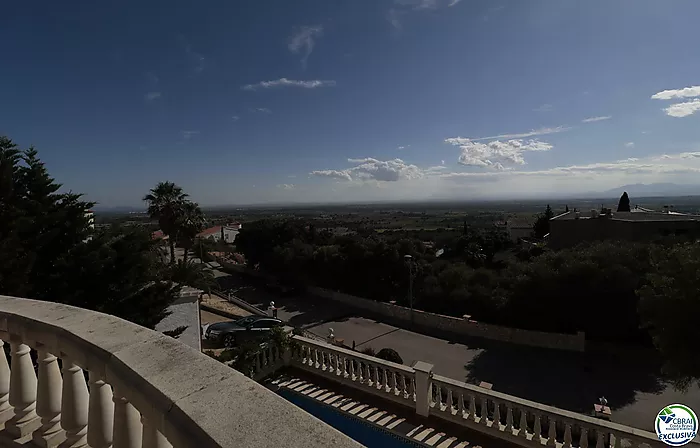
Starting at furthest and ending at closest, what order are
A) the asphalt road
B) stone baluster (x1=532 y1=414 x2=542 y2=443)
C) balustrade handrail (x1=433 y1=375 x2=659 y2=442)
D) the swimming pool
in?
the asphalt road < the swimming pool < stone baluster (x1=532 y1=414 x2=542 y2=443) < balustrade handrail (x1=433 y1=375 x2=659 y2=442)

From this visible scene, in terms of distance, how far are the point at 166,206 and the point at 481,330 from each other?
2143 cm

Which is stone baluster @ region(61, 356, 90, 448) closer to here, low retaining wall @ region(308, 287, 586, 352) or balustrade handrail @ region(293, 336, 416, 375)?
balustrade handrail @ region(293, 336, 416, 375)

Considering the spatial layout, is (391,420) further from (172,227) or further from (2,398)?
(172,227)

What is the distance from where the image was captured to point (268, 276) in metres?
34.1

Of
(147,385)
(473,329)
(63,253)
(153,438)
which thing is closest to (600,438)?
(153,438)

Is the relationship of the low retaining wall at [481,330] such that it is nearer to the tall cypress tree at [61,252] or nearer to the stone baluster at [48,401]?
the tall cypress tree at [61,252]

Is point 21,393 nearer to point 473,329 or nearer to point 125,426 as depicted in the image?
point 125,426

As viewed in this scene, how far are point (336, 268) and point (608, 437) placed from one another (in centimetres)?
2310

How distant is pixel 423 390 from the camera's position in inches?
213

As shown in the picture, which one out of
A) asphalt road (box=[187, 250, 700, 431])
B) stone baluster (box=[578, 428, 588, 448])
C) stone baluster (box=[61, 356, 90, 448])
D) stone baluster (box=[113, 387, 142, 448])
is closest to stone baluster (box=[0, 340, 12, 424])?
stone baluster (box=[61, 356, 90, 448])

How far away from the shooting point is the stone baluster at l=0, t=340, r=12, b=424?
6.81ft

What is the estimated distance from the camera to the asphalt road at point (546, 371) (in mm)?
11320

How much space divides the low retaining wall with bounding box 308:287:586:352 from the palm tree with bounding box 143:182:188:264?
49.1ft

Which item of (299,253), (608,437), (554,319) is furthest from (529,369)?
(299,253)
